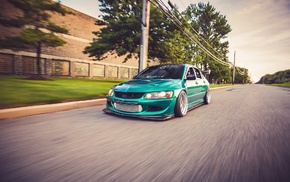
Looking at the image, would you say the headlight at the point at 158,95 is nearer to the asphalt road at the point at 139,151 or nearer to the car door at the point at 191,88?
the asphalt road at the point at 139,151

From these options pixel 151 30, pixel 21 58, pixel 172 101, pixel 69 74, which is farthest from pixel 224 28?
pixel 172 101

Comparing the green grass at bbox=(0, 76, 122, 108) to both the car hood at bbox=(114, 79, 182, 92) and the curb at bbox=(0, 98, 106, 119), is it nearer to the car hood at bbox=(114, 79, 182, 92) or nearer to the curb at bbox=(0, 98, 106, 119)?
the curb at bbox=(0, 98, 106, 119)

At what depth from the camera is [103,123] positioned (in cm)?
344

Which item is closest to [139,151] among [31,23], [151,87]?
[151,87]

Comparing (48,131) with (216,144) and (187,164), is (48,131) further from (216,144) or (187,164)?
(216,144)

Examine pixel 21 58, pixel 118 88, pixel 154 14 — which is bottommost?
pixel 118 88

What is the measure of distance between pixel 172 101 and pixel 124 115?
109 cm

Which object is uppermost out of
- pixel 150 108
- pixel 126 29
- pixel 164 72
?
pixel 126 29

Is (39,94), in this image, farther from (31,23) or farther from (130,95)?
(31,23)

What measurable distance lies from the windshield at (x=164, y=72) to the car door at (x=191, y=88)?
288 millimetres

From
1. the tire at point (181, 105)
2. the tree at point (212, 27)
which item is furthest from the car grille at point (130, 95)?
the tree at point (212, 27)

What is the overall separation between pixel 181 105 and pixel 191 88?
35.4 inches

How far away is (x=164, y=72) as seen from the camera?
5.04 metres

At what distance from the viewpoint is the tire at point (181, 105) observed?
403 cm
